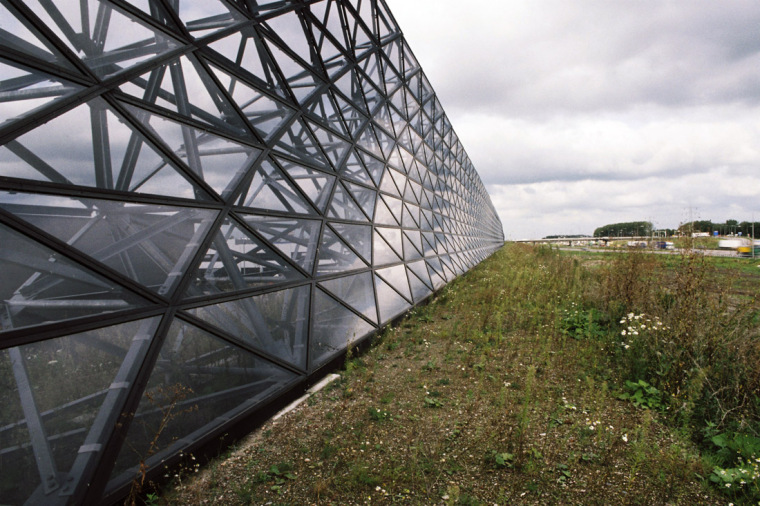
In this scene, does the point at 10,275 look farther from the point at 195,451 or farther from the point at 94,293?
the point at 195,451

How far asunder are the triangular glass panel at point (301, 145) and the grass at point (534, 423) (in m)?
4.42

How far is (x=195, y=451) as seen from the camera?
382cm

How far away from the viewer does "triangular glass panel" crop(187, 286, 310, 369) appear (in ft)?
15.0

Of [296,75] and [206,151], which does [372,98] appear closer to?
[296,75]

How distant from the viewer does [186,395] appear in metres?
3.80

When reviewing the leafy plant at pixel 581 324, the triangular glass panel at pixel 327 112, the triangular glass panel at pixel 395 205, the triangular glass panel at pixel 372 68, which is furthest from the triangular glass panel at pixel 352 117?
the leafy plant at pixel 581 324

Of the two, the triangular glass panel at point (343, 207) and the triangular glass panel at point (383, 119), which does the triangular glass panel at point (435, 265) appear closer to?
the triangular glass panel at point (383, 119)

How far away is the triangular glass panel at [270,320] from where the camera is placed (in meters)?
4.57

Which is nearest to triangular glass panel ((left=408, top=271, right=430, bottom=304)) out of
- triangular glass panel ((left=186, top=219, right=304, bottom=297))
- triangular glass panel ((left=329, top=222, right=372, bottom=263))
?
triangular glass panel ((left=329, top=222, right=372, bottom=263))

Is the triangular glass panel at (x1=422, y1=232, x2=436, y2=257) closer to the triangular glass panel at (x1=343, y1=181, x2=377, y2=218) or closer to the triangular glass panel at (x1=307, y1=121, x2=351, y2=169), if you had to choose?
the triangular glass panel at (x1=343, y1=181, x2=377, y2=218)

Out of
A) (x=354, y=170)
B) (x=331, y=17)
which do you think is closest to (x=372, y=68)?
(x=331, y=17)

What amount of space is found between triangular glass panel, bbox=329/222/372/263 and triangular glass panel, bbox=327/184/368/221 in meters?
0.22

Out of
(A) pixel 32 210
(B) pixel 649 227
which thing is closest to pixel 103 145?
(A) pixel 32 210

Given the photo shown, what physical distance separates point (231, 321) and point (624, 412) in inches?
236
